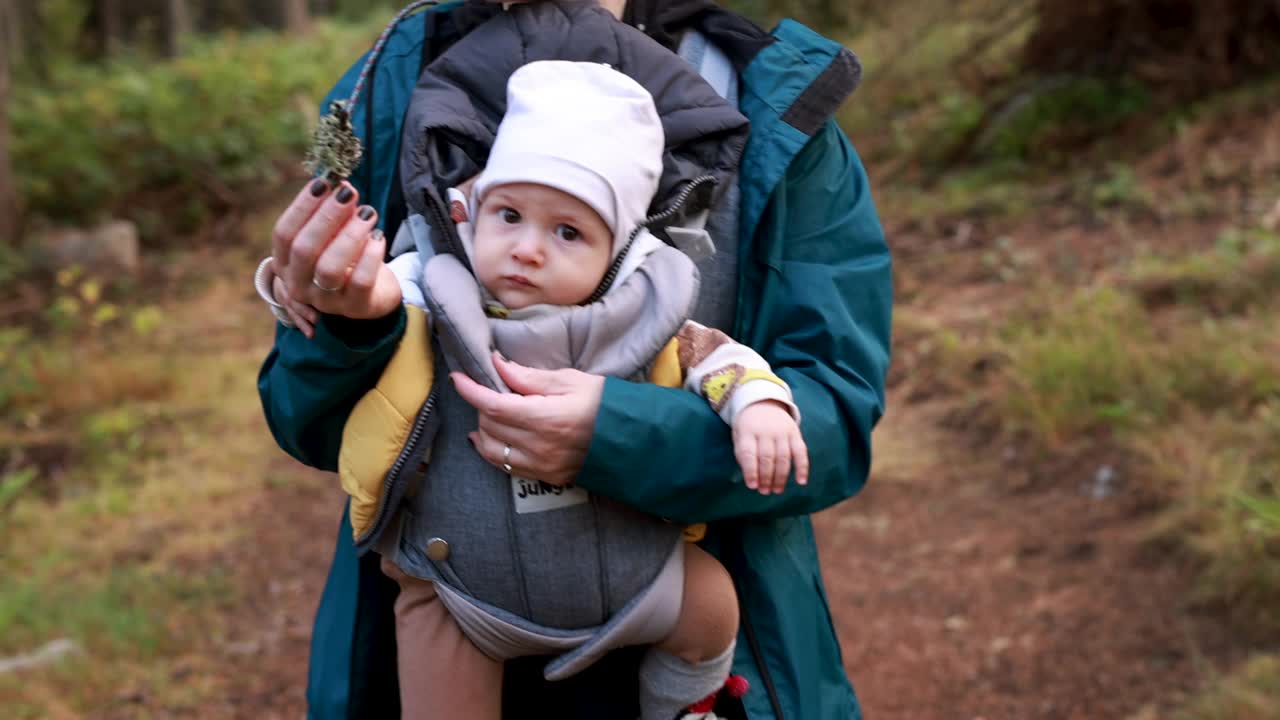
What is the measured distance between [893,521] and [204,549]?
278 centimetres

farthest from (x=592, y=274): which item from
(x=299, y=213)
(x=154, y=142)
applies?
(x=154, y=142)

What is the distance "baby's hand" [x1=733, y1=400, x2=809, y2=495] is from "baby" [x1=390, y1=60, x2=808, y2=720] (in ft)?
0.05

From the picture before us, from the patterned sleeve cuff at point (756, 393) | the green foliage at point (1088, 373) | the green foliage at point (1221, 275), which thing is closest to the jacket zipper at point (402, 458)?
the patterned sleeve cuff at point (756, 393)

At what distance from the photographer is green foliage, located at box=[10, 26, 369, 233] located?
10438 mm

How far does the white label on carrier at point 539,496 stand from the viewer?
1.83 metres

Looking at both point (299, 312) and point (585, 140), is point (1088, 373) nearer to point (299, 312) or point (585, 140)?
point (585, 140)

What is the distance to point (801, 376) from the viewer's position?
75.9 inches

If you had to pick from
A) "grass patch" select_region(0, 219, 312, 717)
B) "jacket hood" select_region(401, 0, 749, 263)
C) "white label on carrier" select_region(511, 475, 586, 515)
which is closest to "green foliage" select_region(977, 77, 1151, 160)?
"grass patch" select_region(0, 219, 312, 717)

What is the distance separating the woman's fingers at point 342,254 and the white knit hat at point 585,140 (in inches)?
10.5

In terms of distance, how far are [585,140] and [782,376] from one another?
1.48 ft

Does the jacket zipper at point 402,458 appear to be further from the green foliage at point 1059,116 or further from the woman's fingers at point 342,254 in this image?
the green foliage at point 1059,116

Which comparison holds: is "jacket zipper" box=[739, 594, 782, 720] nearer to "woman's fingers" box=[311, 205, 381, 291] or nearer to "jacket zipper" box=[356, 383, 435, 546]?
"jacket zipper" box=[356, 383, 435, 546]

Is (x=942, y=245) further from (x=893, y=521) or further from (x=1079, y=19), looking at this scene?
(x=893, y=521)

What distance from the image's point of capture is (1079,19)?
8508 mm
